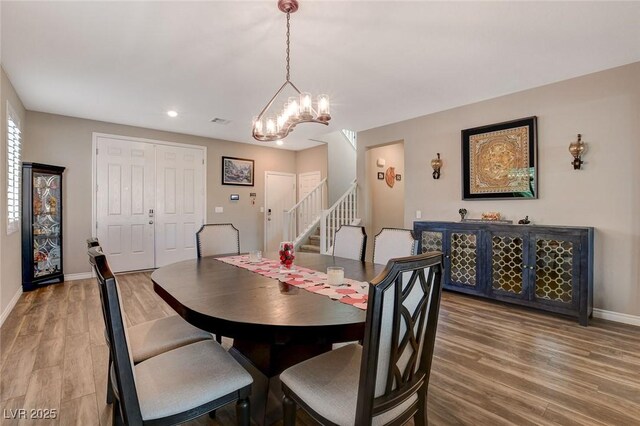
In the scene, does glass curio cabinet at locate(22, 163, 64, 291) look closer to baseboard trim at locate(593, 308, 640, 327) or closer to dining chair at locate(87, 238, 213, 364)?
dining chair at locate(87, 238, 213, 364)

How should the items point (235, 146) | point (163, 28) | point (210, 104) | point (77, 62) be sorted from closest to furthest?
point (163, 28), point (77, 62), point (210, 104), point (235, 146)

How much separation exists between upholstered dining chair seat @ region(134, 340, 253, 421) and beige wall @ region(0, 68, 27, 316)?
9.59 feet

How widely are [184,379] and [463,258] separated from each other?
3478 millimetres

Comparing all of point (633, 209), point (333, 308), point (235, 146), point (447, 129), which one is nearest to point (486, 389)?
point (333, 308)

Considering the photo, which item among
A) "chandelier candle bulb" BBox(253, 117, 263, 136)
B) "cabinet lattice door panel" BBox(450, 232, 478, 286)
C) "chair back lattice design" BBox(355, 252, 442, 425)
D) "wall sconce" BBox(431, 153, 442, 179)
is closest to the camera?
"chair back lattice design" BBox(355, 252, 442, 425)

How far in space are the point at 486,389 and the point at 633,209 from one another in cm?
251

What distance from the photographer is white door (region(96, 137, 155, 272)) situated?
4973mm

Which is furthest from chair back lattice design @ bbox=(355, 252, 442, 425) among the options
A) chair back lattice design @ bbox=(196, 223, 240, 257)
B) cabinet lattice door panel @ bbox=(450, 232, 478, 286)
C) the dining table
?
cabinet lattice door panel @ bbox=(450, 232, 478, 286)

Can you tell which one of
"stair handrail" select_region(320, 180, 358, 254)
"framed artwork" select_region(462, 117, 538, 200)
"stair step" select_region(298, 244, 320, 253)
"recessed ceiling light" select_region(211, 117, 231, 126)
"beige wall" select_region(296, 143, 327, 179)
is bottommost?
"stair step" select_region(298, 244, 320, 253)

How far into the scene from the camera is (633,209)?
2975 millimetres

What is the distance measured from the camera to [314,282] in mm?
1794

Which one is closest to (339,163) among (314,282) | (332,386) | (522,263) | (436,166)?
(436,166)

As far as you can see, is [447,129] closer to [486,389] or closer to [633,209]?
[633,209]

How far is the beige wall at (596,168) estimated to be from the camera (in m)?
2.99
